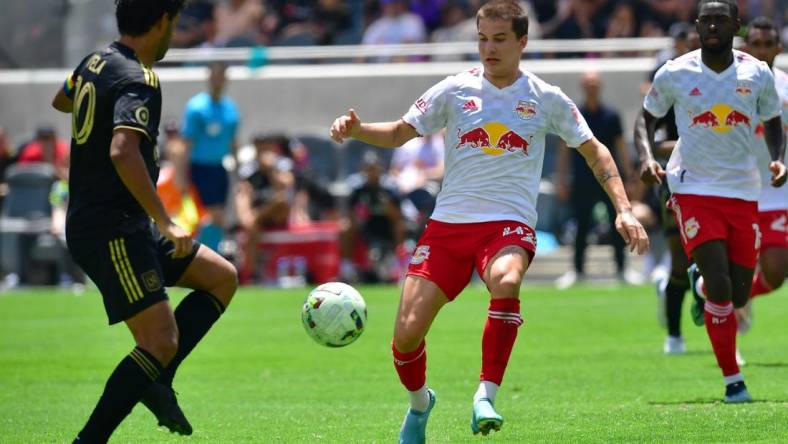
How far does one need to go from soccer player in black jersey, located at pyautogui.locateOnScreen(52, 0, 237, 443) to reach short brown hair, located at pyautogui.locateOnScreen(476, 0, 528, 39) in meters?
1.71

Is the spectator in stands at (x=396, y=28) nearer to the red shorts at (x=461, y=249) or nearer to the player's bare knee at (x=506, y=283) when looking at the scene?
the red shorts at (x=461, y=249)

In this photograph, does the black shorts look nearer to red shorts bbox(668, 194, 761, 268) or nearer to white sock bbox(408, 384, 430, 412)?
white sock bbox(408, 384, 430, 412)

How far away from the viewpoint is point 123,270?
23.2 ft

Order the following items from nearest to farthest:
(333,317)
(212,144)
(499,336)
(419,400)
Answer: (499,336), (419,400), (333,317), (212,144)

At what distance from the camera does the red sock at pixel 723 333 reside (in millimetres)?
9375

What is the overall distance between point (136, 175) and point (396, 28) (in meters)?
19.1

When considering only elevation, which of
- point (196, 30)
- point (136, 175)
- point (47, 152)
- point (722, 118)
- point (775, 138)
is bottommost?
point (47, 152)

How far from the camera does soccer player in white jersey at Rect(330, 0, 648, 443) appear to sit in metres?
7.78

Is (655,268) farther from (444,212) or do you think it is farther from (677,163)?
(444,212)

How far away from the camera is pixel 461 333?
1479cm

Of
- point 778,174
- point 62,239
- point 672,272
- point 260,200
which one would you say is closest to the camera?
point 778,174

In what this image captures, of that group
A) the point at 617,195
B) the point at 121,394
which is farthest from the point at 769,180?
the point at 121,394

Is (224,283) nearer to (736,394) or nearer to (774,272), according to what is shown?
(736,394)

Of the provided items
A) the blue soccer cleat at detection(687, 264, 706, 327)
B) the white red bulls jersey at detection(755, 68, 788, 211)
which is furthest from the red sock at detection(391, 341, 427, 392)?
the white red bulls jersey at detection(755, 68, 788, 211)
